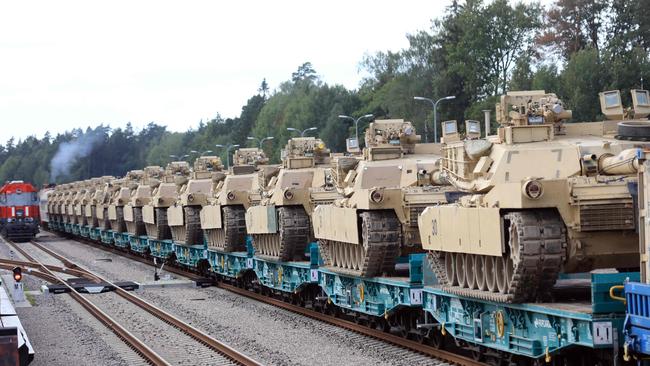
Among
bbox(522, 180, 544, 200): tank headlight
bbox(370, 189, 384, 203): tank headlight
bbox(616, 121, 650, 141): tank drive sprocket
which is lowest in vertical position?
bbox(370, 189, 384, 203): tank headlight

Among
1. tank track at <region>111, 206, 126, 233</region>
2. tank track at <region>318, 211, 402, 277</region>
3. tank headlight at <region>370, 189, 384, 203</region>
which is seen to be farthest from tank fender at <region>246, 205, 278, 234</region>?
tank track at <region>111, 206, 126, 233</region>

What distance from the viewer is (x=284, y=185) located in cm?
3014

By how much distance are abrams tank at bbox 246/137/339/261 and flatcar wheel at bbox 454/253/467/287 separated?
32.8 feet

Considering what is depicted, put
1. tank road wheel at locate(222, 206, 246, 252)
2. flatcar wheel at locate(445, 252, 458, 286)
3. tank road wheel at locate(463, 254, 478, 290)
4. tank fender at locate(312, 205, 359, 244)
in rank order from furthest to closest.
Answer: tank road wheel at locate(222, 206, 246, 252), tank fender at locate(312, 205, 359, 244), flatcar wheel at locate(445, 252, 458, 286), tank road wheel at locate(463, 254, 478, 290)

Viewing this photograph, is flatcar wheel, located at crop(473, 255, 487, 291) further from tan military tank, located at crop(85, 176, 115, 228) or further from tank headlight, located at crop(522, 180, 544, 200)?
tan military tank, located at crop(85, 176, 115, 228)

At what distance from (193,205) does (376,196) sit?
794 inches

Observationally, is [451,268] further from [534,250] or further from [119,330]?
[119,330]

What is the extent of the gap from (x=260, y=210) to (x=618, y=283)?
684 inches

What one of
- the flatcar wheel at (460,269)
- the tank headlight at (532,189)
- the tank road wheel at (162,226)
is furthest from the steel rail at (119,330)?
the tank road wheel at (162,226)

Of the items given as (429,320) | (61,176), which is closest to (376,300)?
(429,320)

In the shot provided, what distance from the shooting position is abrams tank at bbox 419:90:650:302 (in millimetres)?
14672

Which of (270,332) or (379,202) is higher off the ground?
(379,202)

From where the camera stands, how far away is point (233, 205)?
3512cm

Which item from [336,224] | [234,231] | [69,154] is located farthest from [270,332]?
[69,154]
